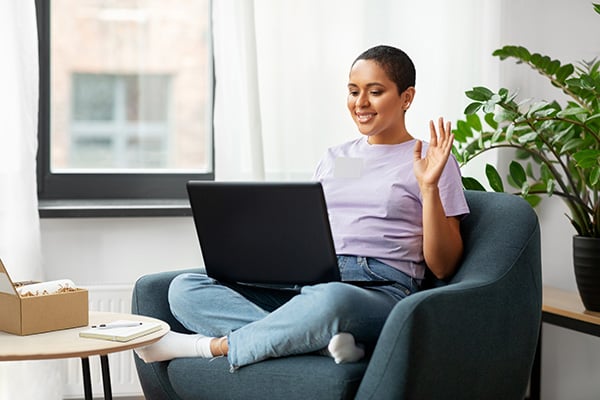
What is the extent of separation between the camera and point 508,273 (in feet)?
6.46

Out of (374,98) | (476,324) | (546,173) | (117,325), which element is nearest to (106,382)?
(117,325)

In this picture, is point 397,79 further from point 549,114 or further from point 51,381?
point 51,381

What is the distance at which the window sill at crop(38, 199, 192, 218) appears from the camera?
283 cm

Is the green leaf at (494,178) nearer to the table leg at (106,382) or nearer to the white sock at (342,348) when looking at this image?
the white sock at (342,348)

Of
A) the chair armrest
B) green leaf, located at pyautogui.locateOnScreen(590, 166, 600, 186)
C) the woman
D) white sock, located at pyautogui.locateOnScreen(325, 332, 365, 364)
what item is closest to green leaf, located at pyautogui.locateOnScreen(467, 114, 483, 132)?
green leaf, located at pyautogui.locateOnScreen(590, 166, 600, 186)

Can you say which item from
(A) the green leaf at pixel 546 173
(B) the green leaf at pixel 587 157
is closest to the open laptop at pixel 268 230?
(B) the green leaf at pixel 587 157

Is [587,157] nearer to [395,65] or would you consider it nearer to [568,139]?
[568,139]

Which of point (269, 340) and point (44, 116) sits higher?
point (44, 116)

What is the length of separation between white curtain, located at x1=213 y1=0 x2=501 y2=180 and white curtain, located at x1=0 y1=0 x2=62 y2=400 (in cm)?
60

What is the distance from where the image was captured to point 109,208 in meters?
2.86

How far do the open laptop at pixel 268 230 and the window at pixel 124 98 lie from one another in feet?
3.66

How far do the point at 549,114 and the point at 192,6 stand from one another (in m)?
1.30

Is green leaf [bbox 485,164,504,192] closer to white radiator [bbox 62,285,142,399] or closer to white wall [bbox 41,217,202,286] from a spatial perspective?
white wall [bbox 41,217,202,286]

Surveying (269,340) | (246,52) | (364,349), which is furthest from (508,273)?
(246,52)
